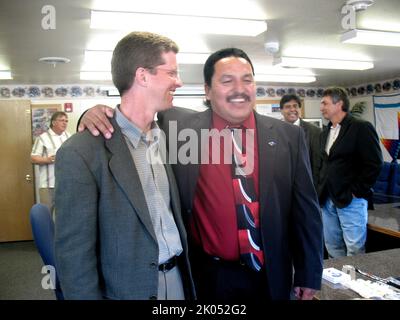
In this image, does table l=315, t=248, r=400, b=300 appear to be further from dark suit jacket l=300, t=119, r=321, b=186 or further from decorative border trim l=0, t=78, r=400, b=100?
decorative border trim l=0, t=78, r=400, b=100

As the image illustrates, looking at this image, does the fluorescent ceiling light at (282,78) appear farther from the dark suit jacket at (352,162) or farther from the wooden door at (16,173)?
the wooden door at (16,173)

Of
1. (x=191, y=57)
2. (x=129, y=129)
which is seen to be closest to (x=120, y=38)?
(x=191, y=57)

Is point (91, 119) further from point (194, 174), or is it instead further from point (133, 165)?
point (194, 174)

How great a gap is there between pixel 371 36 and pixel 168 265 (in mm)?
2889

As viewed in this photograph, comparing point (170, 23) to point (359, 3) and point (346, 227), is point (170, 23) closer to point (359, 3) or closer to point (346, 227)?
point (359, 3)

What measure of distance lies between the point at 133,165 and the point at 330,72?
5181 millimetres

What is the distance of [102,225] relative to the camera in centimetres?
110

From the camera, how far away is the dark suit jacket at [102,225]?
105 cm

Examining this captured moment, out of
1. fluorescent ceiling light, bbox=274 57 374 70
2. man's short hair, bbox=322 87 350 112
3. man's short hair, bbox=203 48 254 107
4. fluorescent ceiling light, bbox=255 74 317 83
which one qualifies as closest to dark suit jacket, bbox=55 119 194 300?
man's short hair, bbox=203 48 254 107

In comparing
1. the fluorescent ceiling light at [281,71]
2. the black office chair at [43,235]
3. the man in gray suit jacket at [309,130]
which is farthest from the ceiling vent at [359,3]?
the black office chair at [43,235]

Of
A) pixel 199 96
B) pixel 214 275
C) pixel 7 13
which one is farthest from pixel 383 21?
pixel 199 96

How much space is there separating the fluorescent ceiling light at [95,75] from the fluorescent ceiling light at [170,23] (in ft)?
7.46

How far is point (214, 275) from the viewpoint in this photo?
4.89 feet

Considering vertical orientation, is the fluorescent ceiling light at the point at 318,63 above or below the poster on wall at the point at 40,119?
above
